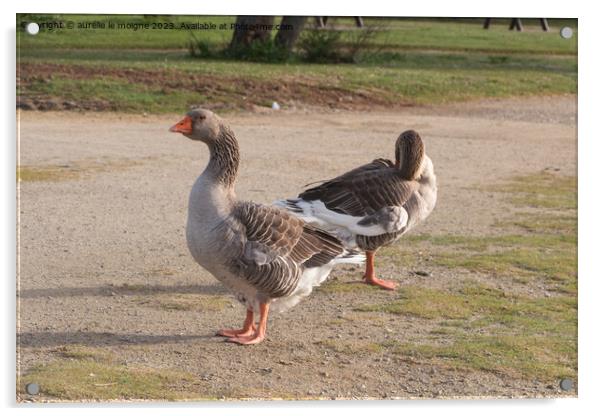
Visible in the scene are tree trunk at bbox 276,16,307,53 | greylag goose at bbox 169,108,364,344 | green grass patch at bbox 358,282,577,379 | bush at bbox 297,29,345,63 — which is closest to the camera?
greylag goose at bbox 169,108,364,344

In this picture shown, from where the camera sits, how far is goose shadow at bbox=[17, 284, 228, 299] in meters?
6.99

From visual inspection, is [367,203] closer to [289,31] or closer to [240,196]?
[289,31]

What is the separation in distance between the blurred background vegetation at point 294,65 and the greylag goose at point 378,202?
0.85 metres

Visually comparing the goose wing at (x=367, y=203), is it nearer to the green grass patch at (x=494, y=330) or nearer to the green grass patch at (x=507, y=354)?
Answer: the green grass patch at (x=494, y=330)

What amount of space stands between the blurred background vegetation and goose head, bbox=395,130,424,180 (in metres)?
0.67

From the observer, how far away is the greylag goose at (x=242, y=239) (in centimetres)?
572

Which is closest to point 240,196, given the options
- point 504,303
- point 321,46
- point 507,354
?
point 321,46

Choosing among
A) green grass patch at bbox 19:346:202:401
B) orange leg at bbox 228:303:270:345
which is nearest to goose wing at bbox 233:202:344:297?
orange leg at bbox 228:303:270:345

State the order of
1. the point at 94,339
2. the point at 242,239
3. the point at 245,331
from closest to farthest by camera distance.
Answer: the point at 242,239
the point at 94,339
the point at 245,331

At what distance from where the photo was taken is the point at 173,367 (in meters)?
5.82

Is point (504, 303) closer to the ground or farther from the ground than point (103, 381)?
→ farther from the ground

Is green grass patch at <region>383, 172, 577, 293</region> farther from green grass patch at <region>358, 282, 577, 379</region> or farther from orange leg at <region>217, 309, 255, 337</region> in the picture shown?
orange leg at <region>217, 309, 255, 337</region>

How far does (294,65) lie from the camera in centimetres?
948

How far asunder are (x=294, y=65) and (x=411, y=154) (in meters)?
2.61
